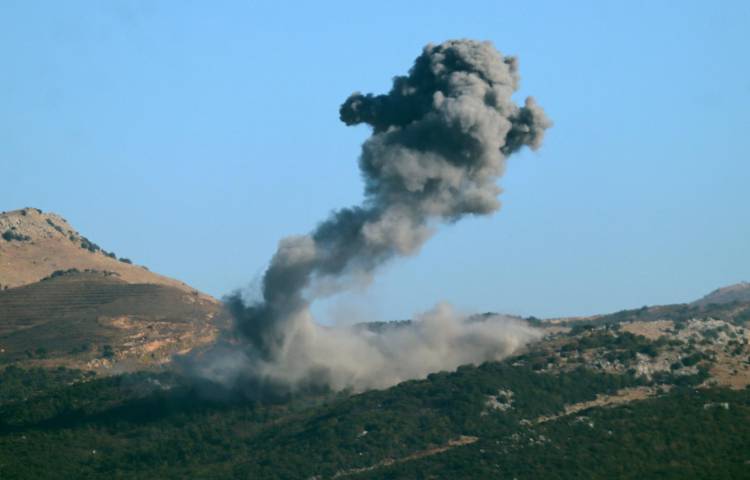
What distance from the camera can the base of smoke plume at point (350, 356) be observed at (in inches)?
5763

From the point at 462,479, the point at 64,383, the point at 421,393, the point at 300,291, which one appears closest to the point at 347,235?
the point at 300,291

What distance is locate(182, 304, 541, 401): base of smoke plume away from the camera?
146375 millimetres

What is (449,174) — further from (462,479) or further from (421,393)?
(462,479)

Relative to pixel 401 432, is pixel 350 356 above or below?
above

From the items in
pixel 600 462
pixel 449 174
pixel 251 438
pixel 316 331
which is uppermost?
pixel 449 174

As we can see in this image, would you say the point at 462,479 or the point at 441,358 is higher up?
the point at 441,358

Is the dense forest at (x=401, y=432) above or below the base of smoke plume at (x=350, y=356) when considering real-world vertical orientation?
below

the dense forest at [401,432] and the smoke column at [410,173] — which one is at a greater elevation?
the smoke column at [410,173]

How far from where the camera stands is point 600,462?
11656 cm

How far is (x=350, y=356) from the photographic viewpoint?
15425cm

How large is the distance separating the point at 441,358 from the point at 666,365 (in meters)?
25.3

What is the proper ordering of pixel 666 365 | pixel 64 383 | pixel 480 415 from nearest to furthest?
pixel 480 415
pixel 666 365
pixel 64 383

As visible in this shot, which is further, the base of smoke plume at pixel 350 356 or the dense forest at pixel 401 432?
the base of smoke plume at pixel 350 356

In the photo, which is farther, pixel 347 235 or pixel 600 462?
pixel 347 235
